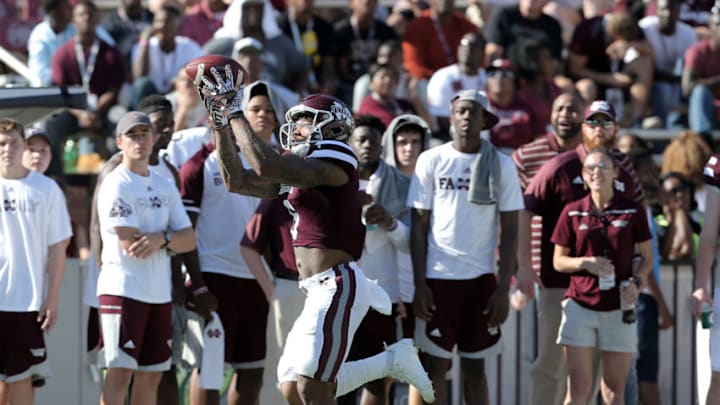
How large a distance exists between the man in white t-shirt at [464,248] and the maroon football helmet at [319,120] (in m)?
1.88

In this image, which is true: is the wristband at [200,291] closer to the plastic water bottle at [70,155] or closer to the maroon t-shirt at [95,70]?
the plastic water bottle at [70,155]

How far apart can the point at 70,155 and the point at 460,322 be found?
17.2 feet

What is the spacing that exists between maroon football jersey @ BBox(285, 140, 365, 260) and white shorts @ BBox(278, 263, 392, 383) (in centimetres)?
17

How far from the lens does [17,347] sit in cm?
906

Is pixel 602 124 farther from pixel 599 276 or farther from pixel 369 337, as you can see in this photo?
pixel 369 337

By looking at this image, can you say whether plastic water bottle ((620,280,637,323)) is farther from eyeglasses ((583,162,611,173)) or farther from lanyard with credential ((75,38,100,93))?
lanyard with credential ((75,38,100,93))

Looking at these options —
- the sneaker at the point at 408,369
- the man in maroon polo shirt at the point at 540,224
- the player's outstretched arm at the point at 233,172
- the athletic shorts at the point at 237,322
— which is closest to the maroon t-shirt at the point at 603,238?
the man in maroon polo shirt at the point at 540,224

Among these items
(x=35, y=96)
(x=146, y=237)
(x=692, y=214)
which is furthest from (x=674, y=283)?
(x=35, y=96)

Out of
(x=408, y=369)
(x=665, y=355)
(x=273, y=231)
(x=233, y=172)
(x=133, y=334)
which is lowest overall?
(x=665, y=355)

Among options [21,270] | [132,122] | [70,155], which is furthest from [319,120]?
[70,155]

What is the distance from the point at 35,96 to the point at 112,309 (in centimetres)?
144

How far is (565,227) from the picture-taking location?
9289 millimetres

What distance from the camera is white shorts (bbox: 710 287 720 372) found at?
8609 mm

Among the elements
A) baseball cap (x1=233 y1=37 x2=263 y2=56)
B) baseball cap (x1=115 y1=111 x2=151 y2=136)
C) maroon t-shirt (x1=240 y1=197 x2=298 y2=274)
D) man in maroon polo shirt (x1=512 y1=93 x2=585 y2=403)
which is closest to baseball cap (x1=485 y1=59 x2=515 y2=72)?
baseball cap (x1=233 y1=37 x2=263 y2=56)
